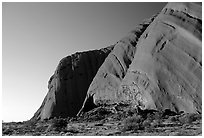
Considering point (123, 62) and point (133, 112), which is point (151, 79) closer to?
point (133, 112)

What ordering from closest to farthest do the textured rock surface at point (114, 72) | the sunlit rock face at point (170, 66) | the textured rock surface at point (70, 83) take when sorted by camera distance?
the sunlit rock face at point (170, 66) → the textured rock surface at point (114, 72) → the textured rock surface at point (70, 83)

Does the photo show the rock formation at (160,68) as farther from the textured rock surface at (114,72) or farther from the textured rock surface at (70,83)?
the textured rock surface at (70,83)

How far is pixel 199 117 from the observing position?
58.3ft

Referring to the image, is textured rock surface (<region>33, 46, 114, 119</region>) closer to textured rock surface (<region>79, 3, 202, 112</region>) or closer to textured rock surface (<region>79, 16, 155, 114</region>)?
textured rock surface (<region>79, 16, 155, 114</region>)

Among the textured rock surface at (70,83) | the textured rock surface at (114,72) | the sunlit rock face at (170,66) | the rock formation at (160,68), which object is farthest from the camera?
the textured rock surface at (70,83)

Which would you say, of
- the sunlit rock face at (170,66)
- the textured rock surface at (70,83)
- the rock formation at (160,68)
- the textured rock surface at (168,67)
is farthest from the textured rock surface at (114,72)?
the textured rock surface at (70,83)

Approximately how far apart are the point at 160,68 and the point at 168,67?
0.71 m

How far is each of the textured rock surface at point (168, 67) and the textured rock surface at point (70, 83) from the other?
1750 cm

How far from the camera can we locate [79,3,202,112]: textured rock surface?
70.6 ft

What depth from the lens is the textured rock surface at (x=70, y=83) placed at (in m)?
45.8

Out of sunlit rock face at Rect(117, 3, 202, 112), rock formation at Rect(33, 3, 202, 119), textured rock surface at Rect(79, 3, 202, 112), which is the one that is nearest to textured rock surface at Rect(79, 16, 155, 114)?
rock formation at Rect(33, 3, 202, 119)

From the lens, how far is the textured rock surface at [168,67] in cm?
2153

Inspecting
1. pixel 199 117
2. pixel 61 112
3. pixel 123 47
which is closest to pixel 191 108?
pixel 199 117

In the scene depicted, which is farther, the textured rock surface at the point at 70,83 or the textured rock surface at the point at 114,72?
the textured rock surface at the point at 70,83
